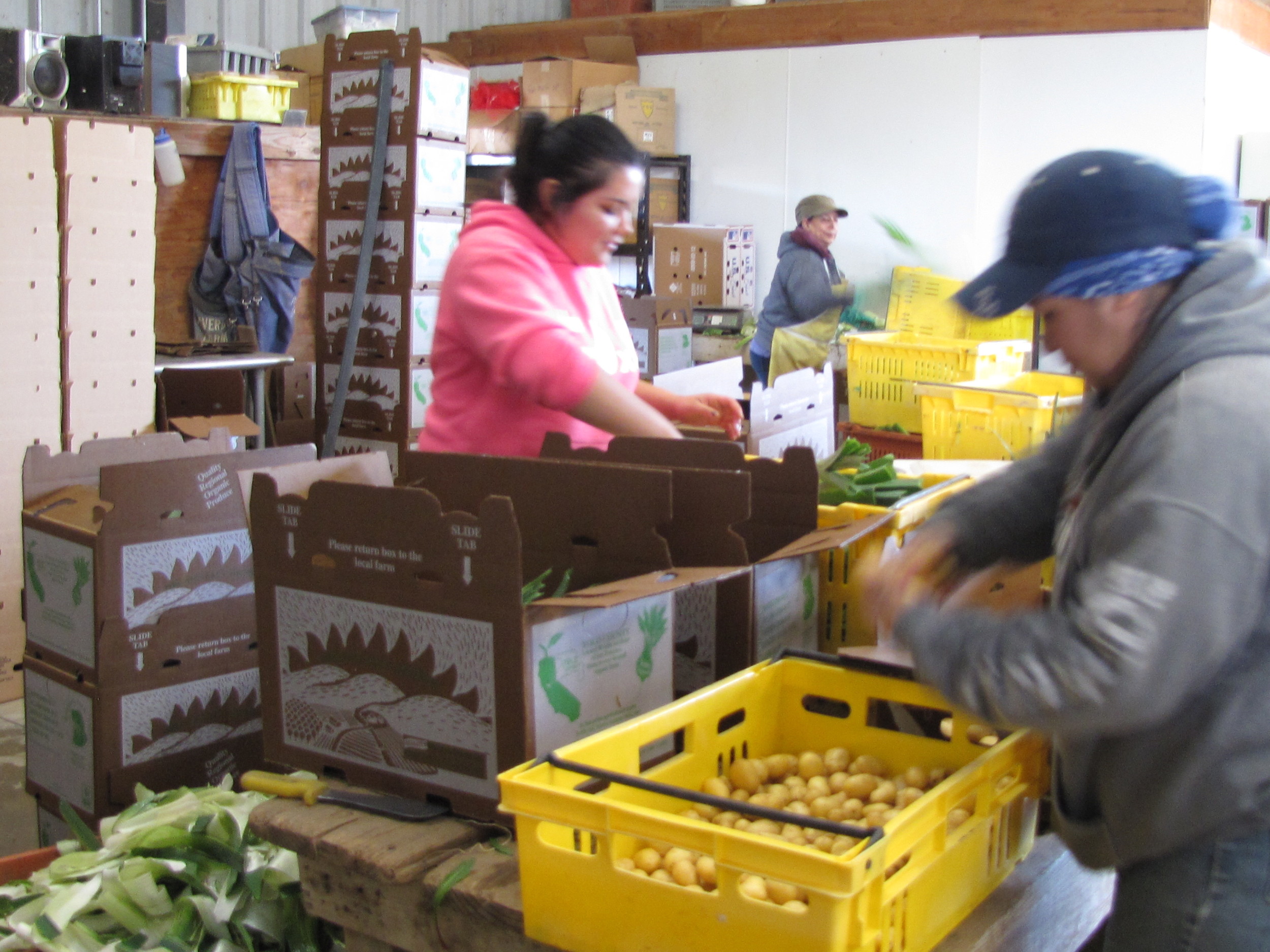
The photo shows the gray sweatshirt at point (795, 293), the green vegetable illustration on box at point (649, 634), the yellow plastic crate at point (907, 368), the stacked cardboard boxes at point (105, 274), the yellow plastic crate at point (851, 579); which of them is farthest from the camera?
the gray sweatshirt at point (795, 293)

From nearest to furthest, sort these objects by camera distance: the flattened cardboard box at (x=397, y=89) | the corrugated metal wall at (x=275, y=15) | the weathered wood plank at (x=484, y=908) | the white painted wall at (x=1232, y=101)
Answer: the weathered wood plank at (x=484, y=908) < the flattened cardboard box at (x=397, y=89) < the white painted wall at (x=1232, y=101) < the corrugated metal wall at (x=275, y=15)

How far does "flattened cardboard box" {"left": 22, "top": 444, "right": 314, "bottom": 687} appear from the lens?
7.00 ft

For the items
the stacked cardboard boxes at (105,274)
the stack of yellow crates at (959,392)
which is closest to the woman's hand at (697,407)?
the stack of yellow crates at (959,392)

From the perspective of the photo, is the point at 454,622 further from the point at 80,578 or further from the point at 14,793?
the point at 14,793

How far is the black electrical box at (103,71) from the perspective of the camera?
512cm

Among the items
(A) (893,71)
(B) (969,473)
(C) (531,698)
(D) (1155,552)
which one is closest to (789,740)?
(C) (531,698)

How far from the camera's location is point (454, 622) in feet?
4.29

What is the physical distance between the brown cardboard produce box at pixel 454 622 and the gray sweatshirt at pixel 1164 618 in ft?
1.43

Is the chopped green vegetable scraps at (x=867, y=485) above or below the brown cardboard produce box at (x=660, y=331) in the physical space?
below

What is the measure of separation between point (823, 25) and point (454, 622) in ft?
27.3

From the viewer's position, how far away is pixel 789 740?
→ 4.80 feet

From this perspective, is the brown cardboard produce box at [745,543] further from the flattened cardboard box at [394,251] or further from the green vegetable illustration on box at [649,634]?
the flattened cardboard box at [394,251]

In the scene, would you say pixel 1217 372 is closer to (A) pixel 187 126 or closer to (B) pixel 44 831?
(B) pixel 44 831

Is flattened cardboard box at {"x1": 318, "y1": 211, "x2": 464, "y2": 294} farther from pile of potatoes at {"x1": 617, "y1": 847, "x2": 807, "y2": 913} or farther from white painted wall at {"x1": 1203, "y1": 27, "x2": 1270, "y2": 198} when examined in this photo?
white painted wall at {"x1": 1203, "y1": 27, "x2": 1270, "y2": 198}
